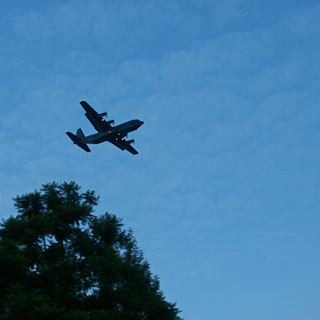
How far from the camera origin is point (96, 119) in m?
50.9

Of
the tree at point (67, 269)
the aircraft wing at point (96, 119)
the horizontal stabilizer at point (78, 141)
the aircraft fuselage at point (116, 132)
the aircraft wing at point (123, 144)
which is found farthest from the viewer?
the horizontal stabilizer at point (78, 141)

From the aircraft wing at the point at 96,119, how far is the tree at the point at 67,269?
18.2m

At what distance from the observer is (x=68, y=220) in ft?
103

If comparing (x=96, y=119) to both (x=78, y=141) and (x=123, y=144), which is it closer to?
(x=123, y=144)

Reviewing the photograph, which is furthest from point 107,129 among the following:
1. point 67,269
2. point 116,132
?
point 67,269

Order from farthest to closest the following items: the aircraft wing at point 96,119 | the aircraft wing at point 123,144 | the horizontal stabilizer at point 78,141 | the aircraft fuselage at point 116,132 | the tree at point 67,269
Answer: the horizontal stabilizer at point 78,141, the aircraft wing at point 123,144, the aircraft fuselage at point 116,132, the aircraft wing at point 96,119, the tree at point 67,269

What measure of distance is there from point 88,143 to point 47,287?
26.6m

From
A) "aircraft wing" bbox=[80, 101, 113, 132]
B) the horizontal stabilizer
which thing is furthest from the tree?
the horizontal stabilizer

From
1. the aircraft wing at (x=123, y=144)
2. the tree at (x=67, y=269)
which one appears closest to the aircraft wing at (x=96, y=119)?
the aircraft wing at (x=123, y=144)

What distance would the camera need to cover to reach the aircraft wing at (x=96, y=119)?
5044cm

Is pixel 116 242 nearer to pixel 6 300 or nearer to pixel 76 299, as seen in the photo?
Result: pixel 76 299

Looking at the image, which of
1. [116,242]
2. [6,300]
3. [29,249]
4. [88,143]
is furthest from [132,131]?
[6,300]

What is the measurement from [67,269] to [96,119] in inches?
942

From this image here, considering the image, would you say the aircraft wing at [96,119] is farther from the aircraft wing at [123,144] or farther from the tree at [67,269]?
the tree at [67,269]
